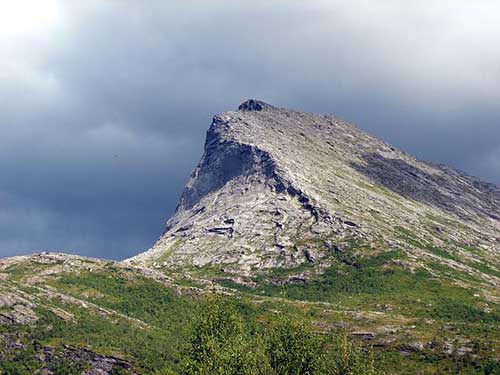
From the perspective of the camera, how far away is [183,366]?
444 ft

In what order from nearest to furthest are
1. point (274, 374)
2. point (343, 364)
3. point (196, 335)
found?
point (343, 364), point (274, 374), point (196, 335)

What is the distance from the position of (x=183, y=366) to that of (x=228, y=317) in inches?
910

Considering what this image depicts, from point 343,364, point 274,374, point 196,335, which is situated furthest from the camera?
point 196,335

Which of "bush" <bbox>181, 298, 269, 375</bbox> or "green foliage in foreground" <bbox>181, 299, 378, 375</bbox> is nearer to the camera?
"green foliage in foreground" <bbox>181, 299, 378, 375</bbox>

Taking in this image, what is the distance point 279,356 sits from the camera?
5241 inches

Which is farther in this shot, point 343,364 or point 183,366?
point 183,366

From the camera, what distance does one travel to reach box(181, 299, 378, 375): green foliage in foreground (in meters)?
124

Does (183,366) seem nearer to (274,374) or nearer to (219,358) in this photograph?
(219,358)

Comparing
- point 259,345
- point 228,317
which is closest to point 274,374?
point 259,345

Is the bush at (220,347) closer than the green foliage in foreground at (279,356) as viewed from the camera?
No

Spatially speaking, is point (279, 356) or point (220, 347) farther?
point (220, 347)

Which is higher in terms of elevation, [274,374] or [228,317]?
[228,317]

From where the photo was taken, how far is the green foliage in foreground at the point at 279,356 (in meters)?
124

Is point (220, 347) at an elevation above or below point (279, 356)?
above
